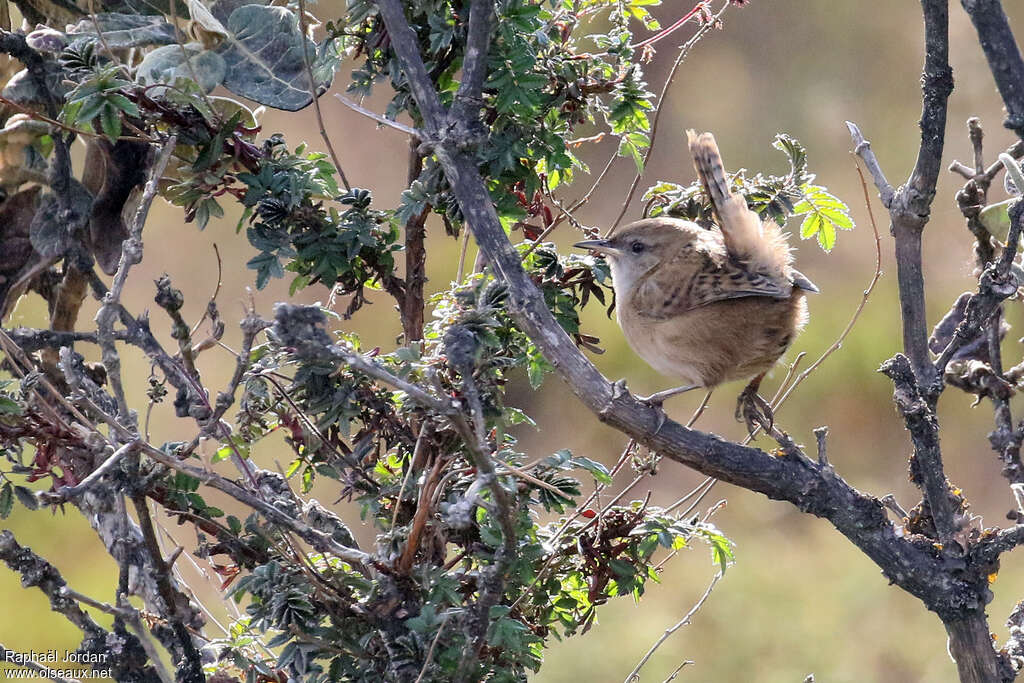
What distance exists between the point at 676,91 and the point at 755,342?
621 centimetres

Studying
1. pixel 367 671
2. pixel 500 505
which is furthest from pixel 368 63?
pixel 367 671

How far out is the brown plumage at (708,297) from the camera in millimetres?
3248

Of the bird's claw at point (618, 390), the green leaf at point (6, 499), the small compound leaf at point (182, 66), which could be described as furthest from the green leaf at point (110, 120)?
the bird's claw at point (618, 390)

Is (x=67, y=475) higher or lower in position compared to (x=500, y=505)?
higher

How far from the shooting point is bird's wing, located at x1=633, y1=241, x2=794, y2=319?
330 cm

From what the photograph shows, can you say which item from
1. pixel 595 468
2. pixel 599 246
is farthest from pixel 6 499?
pixel 599 246

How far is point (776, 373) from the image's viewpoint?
23.3ft

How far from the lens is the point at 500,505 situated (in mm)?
1947

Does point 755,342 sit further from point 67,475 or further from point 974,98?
point 974,98

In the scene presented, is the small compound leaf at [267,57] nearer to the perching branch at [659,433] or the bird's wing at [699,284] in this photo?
the perching branch at [659,433]

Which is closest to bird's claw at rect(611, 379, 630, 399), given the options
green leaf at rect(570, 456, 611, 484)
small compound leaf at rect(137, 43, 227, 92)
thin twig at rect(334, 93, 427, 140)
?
green leaf at rect(570, 456, 611, 484)

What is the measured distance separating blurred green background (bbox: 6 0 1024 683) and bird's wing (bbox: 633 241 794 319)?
227cm

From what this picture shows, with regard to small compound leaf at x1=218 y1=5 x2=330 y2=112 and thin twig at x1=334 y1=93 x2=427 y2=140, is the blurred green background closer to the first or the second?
small compound leaf at x1=218 y1=5 x2=330 y2=112

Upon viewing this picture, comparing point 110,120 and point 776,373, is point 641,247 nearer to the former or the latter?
point 110,120
